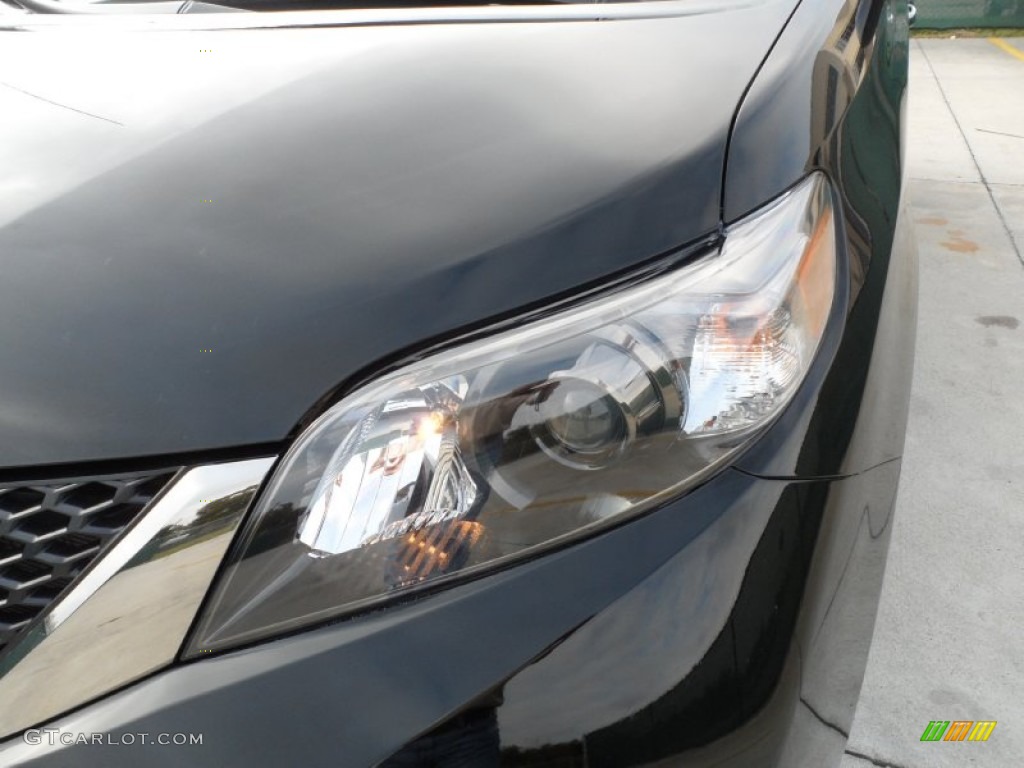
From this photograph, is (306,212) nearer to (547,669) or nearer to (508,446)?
(508,446)

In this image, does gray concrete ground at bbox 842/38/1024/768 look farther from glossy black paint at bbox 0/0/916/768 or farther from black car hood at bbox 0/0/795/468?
black car hood at bbox 0/0/795/468

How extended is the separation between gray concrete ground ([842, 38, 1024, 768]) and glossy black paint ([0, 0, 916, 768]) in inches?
41.3

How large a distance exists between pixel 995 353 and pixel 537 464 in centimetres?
315

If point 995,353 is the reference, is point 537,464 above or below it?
above

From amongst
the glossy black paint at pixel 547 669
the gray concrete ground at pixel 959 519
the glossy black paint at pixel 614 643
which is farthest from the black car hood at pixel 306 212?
the gray concrete ground at pixel 959 519

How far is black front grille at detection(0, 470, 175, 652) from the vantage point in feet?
2.95

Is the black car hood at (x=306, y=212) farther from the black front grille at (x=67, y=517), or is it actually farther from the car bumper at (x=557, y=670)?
the car bumper at (x=557, y=670)

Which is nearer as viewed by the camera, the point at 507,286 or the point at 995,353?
the point at 507,286

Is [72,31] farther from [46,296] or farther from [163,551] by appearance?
[163,551]

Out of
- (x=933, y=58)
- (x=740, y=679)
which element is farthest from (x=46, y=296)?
(x=933, y=58)

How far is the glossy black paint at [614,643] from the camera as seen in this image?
0.85 metres

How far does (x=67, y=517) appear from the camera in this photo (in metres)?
0.90

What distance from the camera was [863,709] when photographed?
204 cm

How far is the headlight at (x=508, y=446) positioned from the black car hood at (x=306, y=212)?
0.05m
